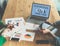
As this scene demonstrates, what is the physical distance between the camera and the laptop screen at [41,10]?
1737 millimetres

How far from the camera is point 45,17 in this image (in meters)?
1.78

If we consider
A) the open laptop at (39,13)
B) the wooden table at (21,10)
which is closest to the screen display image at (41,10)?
the open laptop at (39,13)

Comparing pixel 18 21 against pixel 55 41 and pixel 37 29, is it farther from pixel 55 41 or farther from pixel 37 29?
pixel 55 41

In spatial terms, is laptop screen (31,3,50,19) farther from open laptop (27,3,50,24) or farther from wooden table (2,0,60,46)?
wooden table (2,0,60,46)

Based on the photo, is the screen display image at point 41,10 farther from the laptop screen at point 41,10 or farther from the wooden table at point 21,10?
the wooden table at point 21,10

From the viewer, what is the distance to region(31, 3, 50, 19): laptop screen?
174cm

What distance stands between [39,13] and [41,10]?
0.04 meters

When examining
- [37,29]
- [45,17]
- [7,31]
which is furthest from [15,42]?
[45,17]

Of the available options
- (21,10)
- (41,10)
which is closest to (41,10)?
(41,10)

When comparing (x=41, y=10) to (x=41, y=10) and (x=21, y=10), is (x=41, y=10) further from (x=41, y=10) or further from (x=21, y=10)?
(x=21, y=10)

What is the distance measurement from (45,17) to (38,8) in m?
0.12

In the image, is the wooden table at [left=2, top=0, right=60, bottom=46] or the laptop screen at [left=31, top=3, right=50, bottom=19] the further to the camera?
the wooden table at [left=2, top=0, right=60, bottom=46]

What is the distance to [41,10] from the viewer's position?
1750mm

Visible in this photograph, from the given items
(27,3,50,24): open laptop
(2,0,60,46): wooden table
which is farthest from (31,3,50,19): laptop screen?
(2,0,60,46): wooden table
